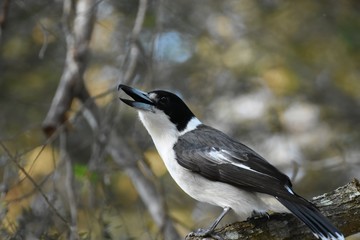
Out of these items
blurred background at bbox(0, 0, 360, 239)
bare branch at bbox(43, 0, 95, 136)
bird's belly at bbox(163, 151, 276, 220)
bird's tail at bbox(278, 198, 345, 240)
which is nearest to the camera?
bird's tail at bbox(278, 198, 345, 240)

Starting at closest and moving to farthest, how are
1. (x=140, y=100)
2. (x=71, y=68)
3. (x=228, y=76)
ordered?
(x=140, y=100) < (x=71, y=68) < (x=228, y=76)

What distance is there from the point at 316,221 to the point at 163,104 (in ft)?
4.68

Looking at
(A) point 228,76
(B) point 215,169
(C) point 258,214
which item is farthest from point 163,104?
(A) point 228,76

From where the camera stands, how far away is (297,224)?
13.5 ft

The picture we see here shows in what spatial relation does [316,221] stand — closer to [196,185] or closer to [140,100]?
[196,185]

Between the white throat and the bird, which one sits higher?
the white throat

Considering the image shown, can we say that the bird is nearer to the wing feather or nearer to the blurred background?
the wing feather

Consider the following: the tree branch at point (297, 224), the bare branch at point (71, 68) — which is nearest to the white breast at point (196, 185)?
the tree branch at point (297, 224)

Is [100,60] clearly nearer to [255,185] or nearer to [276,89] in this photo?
[276,89]

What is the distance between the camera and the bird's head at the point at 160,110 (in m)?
4.70

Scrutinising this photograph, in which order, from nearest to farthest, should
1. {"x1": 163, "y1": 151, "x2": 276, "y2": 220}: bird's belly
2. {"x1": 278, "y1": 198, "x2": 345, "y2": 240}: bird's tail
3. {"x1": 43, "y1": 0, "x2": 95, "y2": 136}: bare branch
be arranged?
{"x1": 278, "y1": 198, "x2": 345, "y2": 240}: bird's tail
{"x1": 163, "y1": 151, "x2": 276, "y2": 220}: bird's belly
{"x1": 43, "y1": 0, "x2": 95, "y2": 136}: bare branch

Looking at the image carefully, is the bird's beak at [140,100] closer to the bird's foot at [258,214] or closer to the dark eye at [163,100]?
the dark eye at [163,100]

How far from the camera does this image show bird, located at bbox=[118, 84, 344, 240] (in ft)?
13.3

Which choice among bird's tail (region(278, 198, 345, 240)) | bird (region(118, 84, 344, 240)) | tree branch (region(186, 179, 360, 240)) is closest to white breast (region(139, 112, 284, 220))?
bird (region(118, 84, 344, 240))
